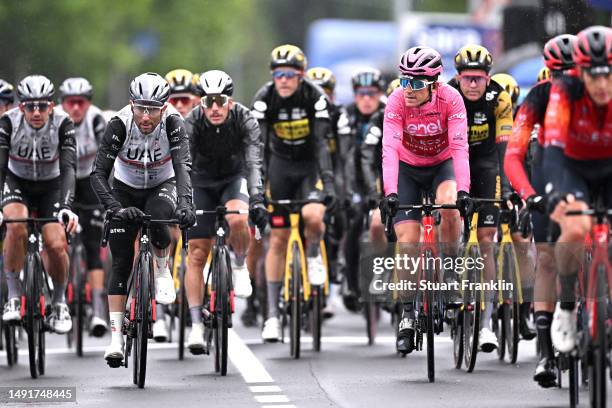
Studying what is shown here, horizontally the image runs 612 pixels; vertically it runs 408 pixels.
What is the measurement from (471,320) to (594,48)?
12.3 ft

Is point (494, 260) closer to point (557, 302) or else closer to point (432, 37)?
point (557, 302)

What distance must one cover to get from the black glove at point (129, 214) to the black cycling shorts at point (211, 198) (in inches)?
65.0

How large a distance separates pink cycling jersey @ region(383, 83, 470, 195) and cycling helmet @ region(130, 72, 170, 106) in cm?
174

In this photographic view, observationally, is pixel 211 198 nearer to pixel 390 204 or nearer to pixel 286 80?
pixel 286 80

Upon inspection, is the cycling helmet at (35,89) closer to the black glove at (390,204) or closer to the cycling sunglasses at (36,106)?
the cycling sunglasses at (36,106)

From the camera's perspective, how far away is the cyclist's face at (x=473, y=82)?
46.2 ft

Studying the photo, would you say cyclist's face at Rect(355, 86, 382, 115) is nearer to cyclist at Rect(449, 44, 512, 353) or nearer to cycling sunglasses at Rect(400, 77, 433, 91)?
cyclist at Rect(449, 44, 512, 353)

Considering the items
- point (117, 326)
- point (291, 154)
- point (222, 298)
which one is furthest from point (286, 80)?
point (117, 326)

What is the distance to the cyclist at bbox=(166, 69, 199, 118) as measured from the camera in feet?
55.3

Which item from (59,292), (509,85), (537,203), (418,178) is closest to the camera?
(537,203)

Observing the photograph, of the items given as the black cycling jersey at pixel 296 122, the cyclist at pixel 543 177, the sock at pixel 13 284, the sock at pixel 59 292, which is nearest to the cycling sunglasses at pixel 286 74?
the black cycling jersey at pixel 296 122

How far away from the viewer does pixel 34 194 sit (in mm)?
14859

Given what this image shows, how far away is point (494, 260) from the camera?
13.9m

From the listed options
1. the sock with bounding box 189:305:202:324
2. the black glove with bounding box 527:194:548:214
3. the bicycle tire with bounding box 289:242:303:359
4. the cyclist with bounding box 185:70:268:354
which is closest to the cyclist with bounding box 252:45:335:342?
the bicycle tire with bounding box 289:242:303:359
